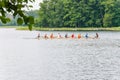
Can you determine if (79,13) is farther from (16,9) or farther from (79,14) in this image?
(16,9)

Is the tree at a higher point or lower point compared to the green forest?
higher

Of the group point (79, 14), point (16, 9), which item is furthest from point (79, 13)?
point (16, 9)

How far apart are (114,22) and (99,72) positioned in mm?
104623

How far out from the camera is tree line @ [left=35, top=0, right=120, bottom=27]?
135 meters

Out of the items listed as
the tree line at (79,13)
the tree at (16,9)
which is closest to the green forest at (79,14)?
the tree line at (79,13)

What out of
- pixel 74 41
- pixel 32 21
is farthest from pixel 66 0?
pixel 32 21

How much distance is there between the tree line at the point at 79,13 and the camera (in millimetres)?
135125

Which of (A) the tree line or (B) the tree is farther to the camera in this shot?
(A) the tree line

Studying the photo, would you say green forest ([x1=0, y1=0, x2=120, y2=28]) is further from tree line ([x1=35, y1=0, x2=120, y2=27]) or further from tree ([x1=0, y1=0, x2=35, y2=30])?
tree ([x1=0, y1=0, x2=35, y2=30])

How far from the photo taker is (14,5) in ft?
15.9

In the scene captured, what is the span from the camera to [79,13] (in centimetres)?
14062

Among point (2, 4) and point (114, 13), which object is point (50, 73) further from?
point (114, 13)

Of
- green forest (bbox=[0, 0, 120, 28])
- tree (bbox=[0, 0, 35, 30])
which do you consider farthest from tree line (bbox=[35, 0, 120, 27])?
tree (bbox=[0, 0, 35, 30])

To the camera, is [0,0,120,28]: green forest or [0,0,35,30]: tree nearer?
[0,0,35,30]: tree
